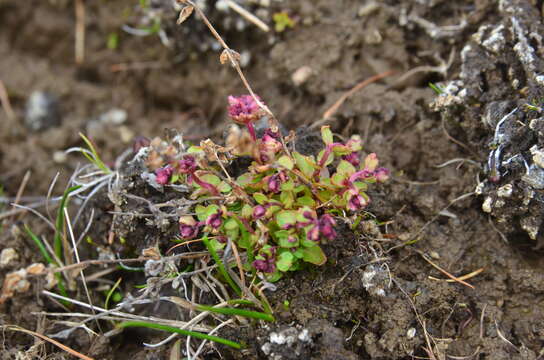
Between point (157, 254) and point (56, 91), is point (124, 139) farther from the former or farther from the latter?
point (157, 254)

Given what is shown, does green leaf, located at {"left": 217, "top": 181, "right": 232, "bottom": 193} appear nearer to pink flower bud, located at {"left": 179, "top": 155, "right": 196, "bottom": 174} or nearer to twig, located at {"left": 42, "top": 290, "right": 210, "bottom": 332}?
pink flower bud, located at {"left": 179, "top": 155, "right": 196, "bottom": 174}

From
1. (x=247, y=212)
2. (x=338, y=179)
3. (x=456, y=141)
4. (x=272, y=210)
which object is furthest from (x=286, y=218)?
(x=456, y=141)

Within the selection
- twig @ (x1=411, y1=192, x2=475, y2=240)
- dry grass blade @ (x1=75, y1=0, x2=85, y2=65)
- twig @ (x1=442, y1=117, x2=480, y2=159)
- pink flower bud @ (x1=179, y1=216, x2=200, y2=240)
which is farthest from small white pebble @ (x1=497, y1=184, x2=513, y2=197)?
dry grass blade @ (x1=75, y1=0, x2=85, y2=65)

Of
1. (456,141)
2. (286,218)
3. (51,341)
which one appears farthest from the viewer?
(456,141)

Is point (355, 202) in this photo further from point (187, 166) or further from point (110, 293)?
point (110, 293)

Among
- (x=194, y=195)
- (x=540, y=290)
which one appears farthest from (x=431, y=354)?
(x=194, y=195)

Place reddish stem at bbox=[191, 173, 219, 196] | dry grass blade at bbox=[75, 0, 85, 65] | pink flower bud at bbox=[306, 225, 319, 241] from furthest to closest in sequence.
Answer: dry grass blade at bbox=[75, 0, 85, 65] → reddish stem at bbox=[191, 173, 219, 196] → pink flower bud at bbox=[306, 225, 319, 241]
